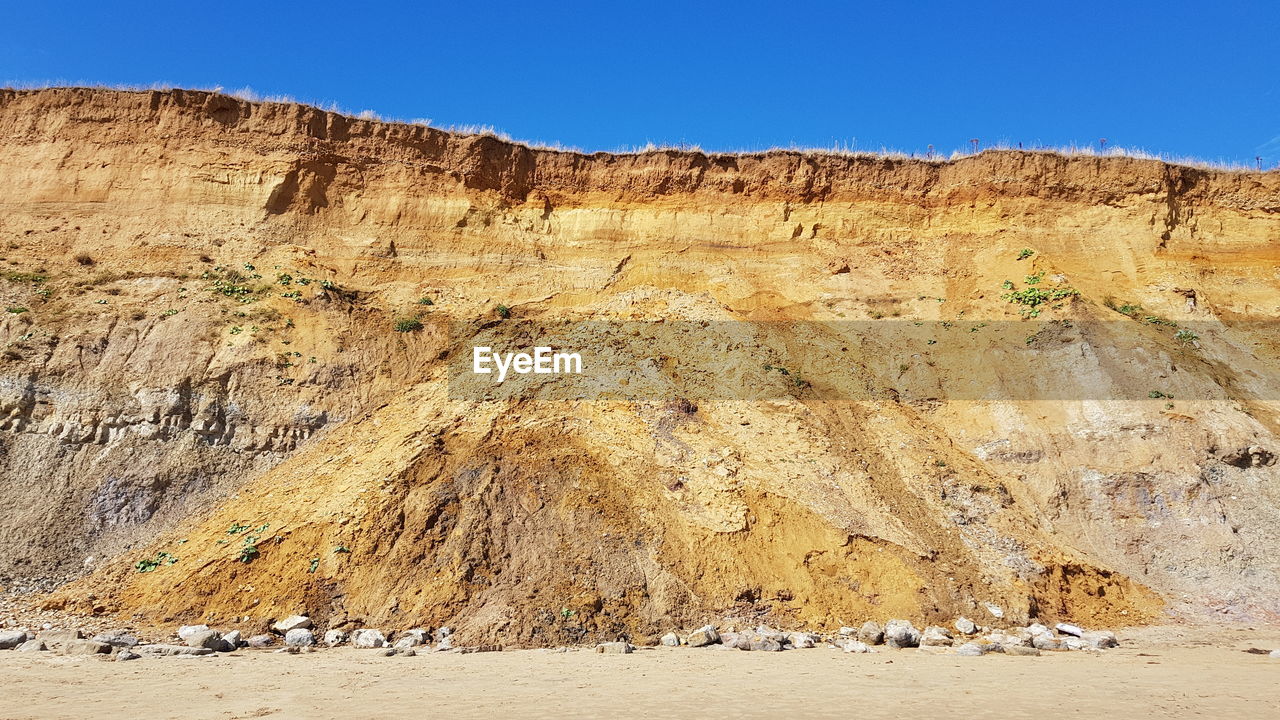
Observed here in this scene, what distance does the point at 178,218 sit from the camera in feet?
57.1

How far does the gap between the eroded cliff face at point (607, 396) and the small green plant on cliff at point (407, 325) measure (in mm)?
161

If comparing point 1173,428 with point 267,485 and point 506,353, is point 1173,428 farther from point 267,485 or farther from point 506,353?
point 267,485

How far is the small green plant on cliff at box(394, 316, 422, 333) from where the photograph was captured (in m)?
16.2

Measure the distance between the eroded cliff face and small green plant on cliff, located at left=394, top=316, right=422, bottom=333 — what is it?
161mm

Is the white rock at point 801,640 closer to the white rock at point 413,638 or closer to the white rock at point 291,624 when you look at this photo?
the white rock at point 413,638

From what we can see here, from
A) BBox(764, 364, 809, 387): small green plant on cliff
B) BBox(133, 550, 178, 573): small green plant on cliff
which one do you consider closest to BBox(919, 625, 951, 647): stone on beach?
BBox(764, 364, 809, 387): small green plant on cliff

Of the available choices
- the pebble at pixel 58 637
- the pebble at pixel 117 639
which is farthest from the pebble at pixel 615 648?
the pebble at pixel 58 637

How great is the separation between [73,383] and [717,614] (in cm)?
1182

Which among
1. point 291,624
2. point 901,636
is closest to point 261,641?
point 291,624

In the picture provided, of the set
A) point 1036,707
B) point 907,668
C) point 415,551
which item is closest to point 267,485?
point 415,551

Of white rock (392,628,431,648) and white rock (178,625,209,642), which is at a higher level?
white rock (178,625,209,642)

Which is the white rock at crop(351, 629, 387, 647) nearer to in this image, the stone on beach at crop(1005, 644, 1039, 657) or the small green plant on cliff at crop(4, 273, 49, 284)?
the stone on beach at crop(1005, 644, 1039, 657)

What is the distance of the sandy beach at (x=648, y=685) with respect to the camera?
22.0ft

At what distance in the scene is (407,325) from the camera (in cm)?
1631
